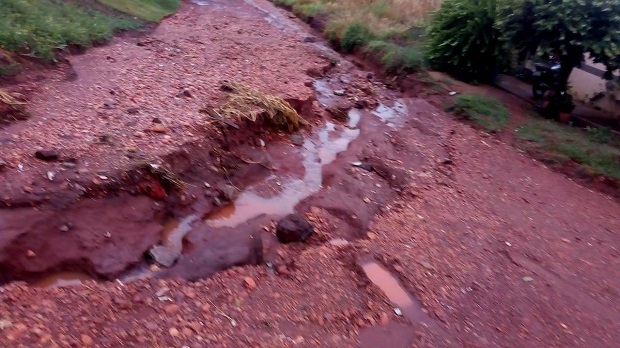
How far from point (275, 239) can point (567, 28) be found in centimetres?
596

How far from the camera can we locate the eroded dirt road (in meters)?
4.68

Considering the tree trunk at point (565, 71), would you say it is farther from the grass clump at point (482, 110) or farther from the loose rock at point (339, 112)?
the loose rock at point (339, 112)

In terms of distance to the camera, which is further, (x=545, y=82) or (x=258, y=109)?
(x=545, y=82)

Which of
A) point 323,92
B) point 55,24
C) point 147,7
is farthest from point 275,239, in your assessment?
point 147,7

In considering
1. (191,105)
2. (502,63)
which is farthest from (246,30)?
(191,105)

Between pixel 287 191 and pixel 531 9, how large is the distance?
17.1 feet

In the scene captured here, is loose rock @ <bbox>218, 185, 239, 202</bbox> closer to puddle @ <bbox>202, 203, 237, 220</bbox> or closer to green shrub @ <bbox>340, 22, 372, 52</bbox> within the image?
puddle @ <bbox>202, 203, 237, 220</bbox>

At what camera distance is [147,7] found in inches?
582

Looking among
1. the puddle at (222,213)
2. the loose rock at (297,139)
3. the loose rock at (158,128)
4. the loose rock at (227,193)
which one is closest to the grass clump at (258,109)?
the loose rock at (297,139)

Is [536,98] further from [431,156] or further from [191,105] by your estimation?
[191,105]

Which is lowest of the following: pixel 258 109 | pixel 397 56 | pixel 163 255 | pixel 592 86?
pixel 163 255

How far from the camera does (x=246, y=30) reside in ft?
48.4

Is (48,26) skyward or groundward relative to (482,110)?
groundward

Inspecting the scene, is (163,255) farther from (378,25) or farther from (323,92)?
(378,25)
